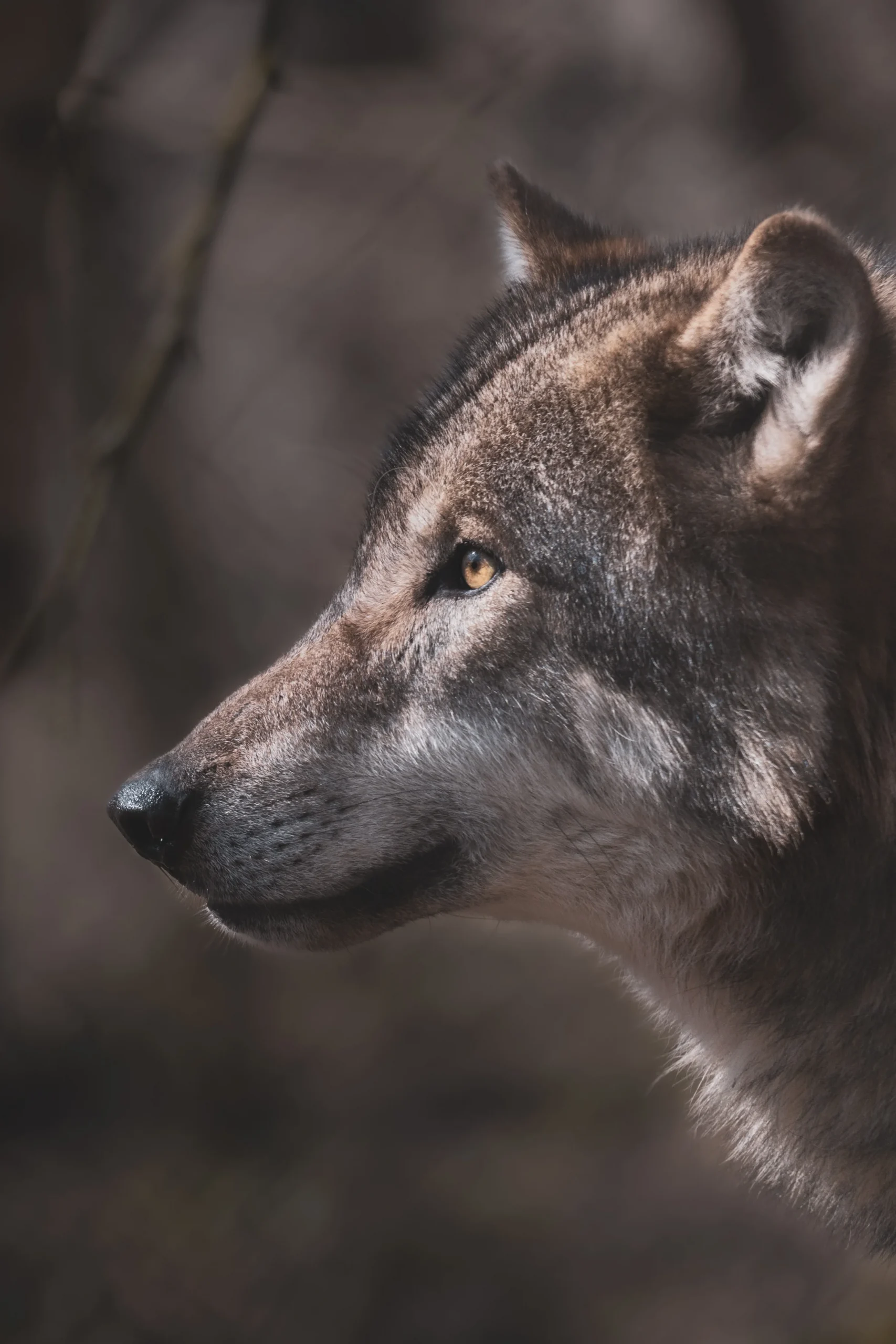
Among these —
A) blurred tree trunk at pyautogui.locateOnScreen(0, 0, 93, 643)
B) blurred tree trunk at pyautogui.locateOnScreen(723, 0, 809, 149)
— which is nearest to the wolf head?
blurred tree trunk at pyautogui.locateOnScreen(0, 0, 93, 643)

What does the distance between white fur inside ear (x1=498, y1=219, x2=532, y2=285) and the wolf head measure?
43 cm

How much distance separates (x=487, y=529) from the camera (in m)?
2.17

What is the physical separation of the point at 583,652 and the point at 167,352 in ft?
5.44

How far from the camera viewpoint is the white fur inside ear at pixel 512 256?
9.32 feet

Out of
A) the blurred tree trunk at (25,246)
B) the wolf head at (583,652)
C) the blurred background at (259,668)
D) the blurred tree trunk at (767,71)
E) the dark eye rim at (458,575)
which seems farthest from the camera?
the blurred tree trunk at (767,71)

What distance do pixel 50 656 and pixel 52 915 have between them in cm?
116

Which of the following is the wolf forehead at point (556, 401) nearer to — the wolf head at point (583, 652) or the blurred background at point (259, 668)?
the wolf head at point (583, 652)

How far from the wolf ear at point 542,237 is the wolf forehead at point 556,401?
16cm

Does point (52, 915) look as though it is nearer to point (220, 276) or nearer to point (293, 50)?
point (220, 276)

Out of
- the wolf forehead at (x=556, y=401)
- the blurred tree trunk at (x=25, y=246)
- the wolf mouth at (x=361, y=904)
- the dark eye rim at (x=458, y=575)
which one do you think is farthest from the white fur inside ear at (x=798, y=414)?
the blurred tree trunk at (x=25, y=246)

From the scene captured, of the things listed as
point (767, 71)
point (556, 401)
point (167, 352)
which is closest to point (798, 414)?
point (556, 401)

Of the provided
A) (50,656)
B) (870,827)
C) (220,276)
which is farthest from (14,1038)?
(870,827)

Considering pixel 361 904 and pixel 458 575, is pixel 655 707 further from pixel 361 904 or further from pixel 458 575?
pixel 361 904

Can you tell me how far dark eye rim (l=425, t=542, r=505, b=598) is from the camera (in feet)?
7.15
